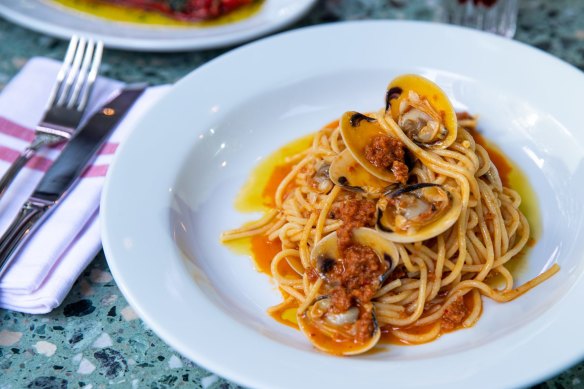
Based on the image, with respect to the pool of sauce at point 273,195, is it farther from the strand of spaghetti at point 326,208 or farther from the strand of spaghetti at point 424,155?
the strand of spaghetti at point 424,155

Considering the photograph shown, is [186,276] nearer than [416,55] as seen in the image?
Yes

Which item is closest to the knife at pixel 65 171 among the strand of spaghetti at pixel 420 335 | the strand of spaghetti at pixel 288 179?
the strand of spaghetti at pixel 288 179

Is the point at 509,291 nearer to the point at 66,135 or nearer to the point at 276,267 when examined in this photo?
the point at 276,267

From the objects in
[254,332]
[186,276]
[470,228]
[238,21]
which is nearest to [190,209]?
[186,276]

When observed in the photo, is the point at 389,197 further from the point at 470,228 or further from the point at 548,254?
the point at 548,254

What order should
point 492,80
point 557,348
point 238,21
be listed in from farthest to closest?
1. point 238,21
2. point 492,80
3. point 557,348

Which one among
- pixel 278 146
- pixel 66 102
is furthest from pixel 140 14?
pixel 278 146
